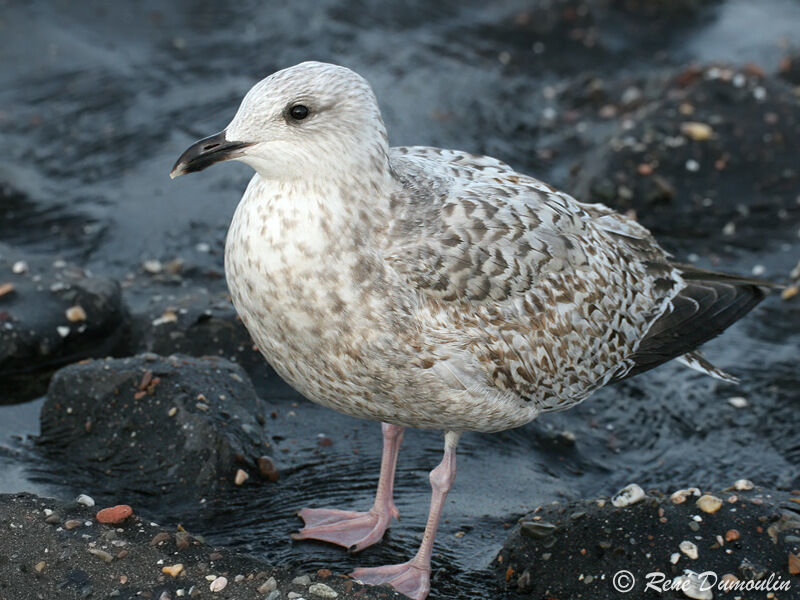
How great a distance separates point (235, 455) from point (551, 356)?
1700 millimetres

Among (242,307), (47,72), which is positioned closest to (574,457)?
(242,307)

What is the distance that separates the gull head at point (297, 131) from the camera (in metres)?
4.47

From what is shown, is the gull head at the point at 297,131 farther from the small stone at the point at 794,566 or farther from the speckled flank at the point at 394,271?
the small stone at the point at 794,566

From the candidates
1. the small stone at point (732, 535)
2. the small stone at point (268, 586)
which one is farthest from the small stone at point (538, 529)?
the small stone at point (268, 586)

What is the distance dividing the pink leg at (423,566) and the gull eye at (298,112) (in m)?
1.65

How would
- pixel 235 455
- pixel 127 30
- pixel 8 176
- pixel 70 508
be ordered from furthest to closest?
1. pixel 127 30
2. pixel 8 176
3. pixel 235 455
4. pixel 70 508

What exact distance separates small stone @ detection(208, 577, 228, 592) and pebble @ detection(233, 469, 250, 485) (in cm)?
101

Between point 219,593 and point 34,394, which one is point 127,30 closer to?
point 34,394

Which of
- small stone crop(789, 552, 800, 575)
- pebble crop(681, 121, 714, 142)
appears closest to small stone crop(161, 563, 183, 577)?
small stone crop(789, 552, 800, 575)

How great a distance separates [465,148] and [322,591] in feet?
18.1

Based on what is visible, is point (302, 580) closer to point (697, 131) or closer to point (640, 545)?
point (640, 545)

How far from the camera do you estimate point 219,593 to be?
4.61 m

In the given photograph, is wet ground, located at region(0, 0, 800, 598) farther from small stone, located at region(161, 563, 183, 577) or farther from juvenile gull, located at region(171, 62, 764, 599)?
juvenile gull, located at region(171, 62, 764, 599)

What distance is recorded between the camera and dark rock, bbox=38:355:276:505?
5.63 meters
